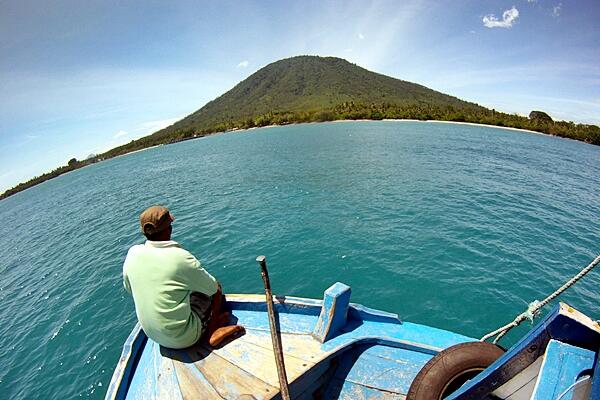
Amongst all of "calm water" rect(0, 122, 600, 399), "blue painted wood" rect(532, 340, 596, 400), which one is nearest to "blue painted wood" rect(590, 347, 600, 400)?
"blue painted wood" rect(532, 340, 596, 400)

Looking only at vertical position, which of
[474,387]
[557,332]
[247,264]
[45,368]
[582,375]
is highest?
[557,332]

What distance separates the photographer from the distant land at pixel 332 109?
77000 millimetres

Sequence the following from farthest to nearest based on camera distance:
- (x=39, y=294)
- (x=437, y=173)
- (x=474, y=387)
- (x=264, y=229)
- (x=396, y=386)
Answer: (x=437, y=173), (x=264, y=229), (x=39, y=294), (x=396, y=386), (x=474, y=387)

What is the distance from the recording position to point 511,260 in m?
9.87

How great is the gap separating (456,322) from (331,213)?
27.0ft

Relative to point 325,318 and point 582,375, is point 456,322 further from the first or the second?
point 582,375

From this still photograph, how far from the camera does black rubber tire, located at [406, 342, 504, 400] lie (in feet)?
10.0

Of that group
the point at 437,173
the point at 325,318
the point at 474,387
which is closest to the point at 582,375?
the point at 474,387

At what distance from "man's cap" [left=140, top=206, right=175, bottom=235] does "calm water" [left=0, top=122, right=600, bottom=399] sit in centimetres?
584

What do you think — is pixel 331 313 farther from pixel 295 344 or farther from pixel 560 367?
pixel 560 367

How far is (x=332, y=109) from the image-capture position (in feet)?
366

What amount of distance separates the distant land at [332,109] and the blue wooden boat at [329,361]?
A: 239ft

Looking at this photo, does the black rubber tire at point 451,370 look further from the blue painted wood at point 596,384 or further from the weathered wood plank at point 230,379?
the weathered wood plank at point 230,379

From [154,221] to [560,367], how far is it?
4186 mm
